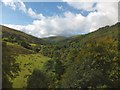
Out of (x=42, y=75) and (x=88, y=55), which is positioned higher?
(x=88, y=55)

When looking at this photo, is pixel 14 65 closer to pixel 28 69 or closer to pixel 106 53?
pixel 106 53

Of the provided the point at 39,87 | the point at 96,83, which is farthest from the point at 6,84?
the point at 96,83

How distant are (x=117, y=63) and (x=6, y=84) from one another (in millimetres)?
19669

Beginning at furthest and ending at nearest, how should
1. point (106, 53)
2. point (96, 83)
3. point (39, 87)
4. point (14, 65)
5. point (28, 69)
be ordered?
point (28, 69)
point (39, 87)
point (14, 65)
point (106, 53)
point (96, 83)

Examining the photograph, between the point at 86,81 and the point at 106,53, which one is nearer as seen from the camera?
the point at 86,81

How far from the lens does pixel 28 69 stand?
105750 mm

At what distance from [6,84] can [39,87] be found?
473 inches

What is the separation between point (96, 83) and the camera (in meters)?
47.4

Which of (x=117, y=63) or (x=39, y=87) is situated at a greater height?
(x=117, y=63)

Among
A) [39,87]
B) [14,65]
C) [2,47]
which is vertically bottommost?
[39,87]

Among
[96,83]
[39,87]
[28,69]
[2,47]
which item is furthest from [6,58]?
[28,69]

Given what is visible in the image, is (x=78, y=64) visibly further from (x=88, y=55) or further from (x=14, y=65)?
(x=14, y=65)

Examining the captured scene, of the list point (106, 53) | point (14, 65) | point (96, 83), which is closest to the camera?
point (96, 83)

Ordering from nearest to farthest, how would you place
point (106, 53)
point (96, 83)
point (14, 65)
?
point (96, 83), point (106, 53), point (14, 65)
